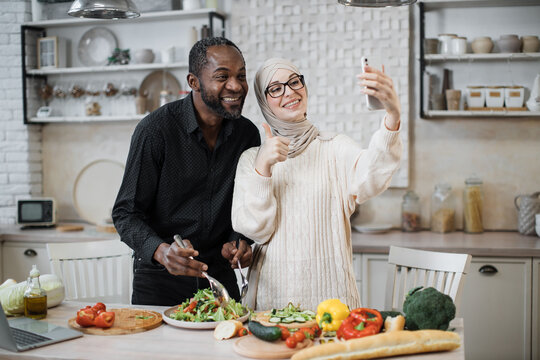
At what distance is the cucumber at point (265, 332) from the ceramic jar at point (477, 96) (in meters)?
2.47

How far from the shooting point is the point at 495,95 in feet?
11.8

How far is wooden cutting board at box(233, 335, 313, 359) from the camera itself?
1.59 m

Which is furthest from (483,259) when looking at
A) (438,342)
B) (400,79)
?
(438,342)

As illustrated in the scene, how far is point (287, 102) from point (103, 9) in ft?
3.01

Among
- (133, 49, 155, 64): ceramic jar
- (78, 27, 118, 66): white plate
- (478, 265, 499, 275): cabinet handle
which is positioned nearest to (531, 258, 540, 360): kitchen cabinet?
(478, 265, 499, 275): cabinet handle

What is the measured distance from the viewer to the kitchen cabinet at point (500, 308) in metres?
3.18

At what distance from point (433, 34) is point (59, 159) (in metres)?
2.84

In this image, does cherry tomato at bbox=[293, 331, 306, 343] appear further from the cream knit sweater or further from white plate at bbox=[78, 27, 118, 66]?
white plate at bbox=[78, 27, 118, 66]

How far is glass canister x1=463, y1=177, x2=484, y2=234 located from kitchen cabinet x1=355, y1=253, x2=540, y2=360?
46 centimetres

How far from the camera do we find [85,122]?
445cm

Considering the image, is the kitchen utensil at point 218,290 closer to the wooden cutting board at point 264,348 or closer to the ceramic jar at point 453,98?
the wooden cutting board at point 264,348

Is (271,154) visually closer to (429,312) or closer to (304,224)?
(304,224)

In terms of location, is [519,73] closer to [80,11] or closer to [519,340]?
[519,340]

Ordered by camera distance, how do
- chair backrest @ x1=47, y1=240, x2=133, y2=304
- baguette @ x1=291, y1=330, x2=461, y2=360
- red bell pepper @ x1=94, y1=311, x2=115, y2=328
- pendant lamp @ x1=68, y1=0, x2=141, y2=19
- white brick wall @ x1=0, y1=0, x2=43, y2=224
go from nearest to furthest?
baguette @ x1=291, y1=330, x2=461, y2=360, red bell pepper @ x1=94, y1=311, x2=115, y2=328, pendant lamp @ x1=68, y1=0, x2=141, y2=19, chair backrest @ x1=47, y1=240, x2=133, y2=304, white brick wall @ x1=0, y1=0, x2=43, y2=224
